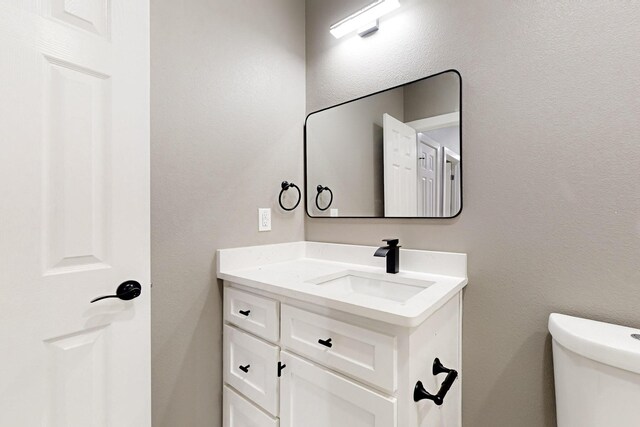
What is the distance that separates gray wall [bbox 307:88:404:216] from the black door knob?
3.25ft

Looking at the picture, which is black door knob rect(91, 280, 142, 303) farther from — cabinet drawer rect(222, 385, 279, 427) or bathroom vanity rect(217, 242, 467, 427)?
cabinet drawer rect(222, 385, 279, 427)

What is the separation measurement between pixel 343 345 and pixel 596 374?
69 cm

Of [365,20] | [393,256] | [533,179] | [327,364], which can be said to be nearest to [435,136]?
[533,179]

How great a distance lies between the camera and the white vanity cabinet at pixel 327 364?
2.70 feet

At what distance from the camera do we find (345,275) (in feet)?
4.63

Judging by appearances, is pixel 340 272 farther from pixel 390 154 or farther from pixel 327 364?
pixel 390 154

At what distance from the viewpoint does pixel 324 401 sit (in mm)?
963

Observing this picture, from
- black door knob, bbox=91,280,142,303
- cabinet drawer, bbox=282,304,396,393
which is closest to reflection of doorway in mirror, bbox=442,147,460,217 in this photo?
cabinet drawer, bbox=282,304,396,393

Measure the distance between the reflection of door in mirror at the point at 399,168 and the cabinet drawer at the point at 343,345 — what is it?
66cm

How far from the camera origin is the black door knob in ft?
3.01

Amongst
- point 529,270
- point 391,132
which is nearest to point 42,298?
point 391,132

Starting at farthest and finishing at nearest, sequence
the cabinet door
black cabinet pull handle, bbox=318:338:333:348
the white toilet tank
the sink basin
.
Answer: the sink basin
black cabinet pull handle, bbox=318:338:333:348
the cabinet door
the white toilet tank

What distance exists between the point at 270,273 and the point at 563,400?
1098mm

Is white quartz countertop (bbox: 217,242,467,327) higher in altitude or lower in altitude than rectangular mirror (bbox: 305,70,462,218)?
lower
